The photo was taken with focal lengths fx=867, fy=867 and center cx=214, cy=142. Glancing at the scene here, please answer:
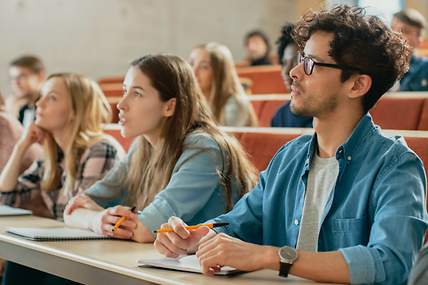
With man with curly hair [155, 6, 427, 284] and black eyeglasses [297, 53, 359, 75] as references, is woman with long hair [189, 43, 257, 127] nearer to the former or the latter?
man with curly hair [155, 6, 427, 284]

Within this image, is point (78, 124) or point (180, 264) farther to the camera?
point (78, 124)

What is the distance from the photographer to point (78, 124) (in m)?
3.33

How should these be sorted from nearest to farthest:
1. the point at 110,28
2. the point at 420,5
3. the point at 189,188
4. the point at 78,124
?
1. the point at 189,188
2. the point at 78,124
3. the point at 110,28
4. the point at 420,5

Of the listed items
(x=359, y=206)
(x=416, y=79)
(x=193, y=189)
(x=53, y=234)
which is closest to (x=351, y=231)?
(x=359, y=206)

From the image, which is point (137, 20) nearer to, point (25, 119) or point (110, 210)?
point (25, 119)

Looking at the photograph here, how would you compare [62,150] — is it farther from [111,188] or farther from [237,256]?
[237,256]

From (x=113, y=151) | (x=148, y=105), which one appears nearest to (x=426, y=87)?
(x=113, y=151)

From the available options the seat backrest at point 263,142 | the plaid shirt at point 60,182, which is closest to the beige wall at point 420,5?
the plaid shirt at point 60,182

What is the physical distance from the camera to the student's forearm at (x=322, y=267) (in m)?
1.74

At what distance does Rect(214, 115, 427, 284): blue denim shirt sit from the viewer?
176 centimetres

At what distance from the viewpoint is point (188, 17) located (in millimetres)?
9281

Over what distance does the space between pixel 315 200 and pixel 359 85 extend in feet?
0.95

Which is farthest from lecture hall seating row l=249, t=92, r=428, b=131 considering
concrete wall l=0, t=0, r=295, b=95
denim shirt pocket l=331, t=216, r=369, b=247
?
concrete wall l=0, t=0, r=295, b=95

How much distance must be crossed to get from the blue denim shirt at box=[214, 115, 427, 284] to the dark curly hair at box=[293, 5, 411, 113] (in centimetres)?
11
